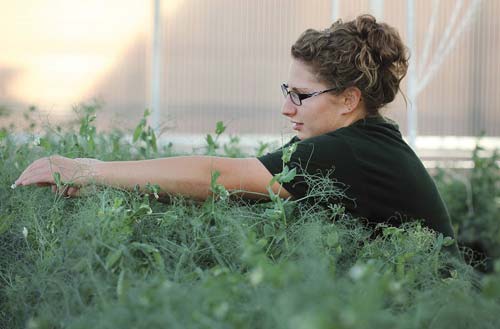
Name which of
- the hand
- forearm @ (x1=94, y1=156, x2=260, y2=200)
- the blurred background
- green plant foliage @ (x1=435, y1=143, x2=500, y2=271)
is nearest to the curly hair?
forearm @ (x1=94, y1=156, x2=260, y2=200)

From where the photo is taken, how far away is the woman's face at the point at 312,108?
2.38 metres

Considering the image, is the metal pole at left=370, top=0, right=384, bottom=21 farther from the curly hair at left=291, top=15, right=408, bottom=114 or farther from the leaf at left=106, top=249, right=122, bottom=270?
the leaf at left=106, top=249, right=122, bottom=270

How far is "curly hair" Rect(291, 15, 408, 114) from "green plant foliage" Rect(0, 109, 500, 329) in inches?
17.6

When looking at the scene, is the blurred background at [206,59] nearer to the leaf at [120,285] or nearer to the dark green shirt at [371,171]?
the dark green shirt at [371,171]

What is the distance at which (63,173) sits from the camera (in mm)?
1955

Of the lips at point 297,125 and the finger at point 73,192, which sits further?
the lips at point 297,125

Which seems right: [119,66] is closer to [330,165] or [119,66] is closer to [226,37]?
[226,37]

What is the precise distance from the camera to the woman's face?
93.7 inches

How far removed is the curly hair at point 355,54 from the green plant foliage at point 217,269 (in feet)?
1.46

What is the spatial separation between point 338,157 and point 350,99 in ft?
1.16

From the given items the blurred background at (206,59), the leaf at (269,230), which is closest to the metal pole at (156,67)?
the blurred background at (206,59)

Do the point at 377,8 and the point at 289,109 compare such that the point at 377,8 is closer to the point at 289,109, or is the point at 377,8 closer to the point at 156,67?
the point at 156,67

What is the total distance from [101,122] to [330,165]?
165 inches

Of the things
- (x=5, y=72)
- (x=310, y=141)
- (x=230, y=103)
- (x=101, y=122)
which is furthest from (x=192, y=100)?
(x=310, y=141)
